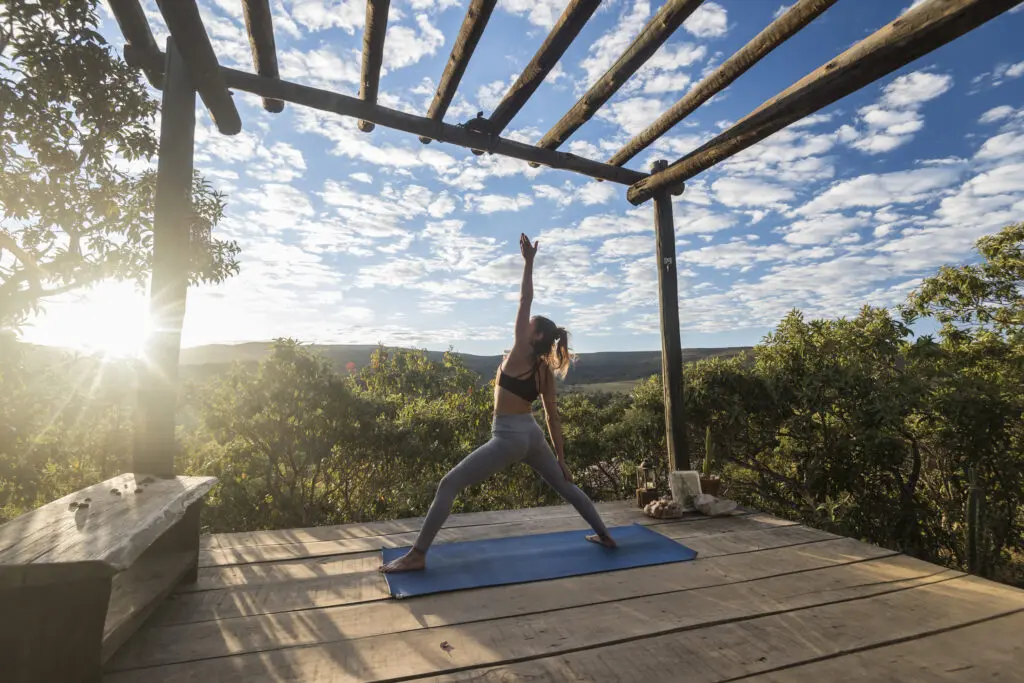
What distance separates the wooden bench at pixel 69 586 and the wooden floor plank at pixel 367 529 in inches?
57.0

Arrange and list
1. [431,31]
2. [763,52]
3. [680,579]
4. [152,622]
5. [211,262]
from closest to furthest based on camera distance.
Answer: [152,622]
[680,579]
[763,52]
[431,31]
[211,262]

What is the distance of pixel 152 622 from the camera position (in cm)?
238

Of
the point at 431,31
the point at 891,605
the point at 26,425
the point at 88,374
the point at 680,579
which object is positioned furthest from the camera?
the point at 88,374

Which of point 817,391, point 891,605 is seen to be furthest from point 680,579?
point 817,391

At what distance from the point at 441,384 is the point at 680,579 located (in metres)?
6.19

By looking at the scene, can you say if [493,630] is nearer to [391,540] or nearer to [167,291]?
[391,540]

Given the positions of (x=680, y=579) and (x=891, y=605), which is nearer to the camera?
(x=891, y=605)

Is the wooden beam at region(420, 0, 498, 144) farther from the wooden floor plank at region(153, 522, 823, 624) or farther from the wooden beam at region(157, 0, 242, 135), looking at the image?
the wooden floor plank at region(153, 522, 823, 624)

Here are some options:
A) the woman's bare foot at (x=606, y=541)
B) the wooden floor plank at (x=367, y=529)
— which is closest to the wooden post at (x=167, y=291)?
the wooden floor plank at (x=367, y=529)

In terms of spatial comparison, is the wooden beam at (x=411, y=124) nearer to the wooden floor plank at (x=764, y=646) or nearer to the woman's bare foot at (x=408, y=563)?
the woman's bare foot at (x=408, y=563)

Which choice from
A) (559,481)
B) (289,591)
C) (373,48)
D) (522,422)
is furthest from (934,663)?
(373,48)

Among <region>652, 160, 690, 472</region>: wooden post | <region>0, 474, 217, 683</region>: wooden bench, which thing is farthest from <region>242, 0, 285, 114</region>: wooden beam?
<region>652, 160, 690, 472</region>: wooden post

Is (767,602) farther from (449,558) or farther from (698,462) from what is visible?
(698,462)

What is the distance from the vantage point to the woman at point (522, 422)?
3.12 meters
